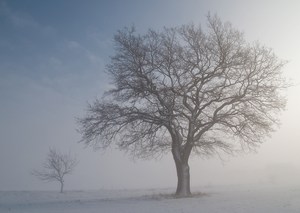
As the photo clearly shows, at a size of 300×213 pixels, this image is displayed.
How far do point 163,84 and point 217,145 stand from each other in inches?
283

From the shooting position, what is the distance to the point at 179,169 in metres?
28.3

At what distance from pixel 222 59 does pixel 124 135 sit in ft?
30.6

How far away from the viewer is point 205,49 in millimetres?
27906

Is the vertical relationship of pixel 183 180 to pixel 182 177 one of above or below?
below

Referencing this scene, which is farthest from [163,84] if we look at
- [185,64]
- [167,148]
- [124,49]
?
[167,148]

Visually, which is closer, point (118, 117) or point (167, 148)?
point (118, 117)

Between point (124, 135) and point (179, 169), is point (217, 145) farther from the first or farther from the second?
point (124, 135)

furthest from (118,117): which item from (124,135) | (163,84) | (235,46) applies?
(235,46)

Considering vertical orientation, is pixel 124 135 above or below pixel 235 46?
below

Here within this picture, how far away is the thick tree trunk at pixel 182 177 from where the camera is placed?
27.6 m

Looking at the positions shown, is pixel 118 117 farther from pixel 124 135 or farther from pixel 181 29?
pixel 181 29

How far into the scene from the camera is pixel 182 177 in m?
28.0

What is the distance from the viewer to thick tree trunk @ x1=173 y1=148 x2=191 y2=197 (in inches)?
1086

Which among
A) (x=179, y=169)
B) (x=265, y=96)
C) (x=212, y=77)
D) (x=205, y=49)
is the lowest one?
(x=179, y=169)
